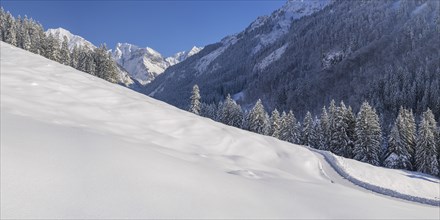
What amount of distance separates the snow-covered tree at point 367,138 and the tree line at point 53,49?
49181mm

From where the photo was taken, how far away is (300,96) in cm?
17450

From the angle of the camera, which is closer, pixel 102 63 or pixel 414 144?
pixel 414 144

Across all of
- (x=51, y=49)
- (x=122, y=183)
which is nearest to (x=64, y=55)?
(x=51, y=49)

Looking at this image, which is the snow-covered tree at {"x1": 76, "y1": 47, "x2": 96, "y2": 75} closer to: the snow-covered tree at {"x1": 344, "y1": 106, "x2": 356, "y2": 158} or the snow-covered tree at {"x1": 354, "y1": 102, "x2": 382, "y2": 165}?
the snow-covered tree at {"x1": 344, "y1": 106, "x2": 356, "y2": 158}

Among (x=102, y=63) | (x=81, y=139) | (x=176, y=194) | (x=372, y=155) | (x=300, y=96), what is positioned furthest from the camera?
(x=300, y=96)

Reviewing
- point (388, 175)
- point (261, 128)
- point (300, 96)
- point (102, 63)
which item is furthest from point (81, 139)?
point (300, 96)

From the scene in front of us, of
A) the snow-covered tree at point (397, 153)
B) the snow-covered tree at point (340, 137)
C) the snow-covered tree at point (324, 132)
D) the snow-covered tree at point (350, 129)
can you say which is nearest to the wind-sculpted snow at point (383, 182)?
the snow-covered tree at point (397, 153)

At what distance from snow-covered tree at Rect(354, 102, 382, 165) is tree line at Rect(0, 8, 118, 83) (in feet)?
161

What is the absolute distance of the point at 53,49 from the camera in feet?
239

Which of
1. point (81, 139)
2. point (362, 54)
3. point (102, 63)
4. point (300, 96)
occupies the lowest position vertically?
point (81, 139)

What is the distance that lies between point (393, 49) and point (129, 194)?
19122 cm

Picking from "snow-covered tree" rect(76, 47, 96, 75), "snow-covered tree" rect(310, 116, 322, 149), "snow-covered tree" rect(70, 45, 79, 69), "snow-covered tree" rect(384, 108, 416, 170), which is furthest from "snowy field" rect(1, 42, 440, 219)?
"snow-covered tree" rect(70, 45, 79, 69)

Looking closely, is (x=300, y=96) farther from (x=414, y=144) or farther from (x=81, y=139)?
(x=81, y=139)

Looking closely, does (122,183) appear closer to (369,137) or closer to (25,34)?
(369,137)
